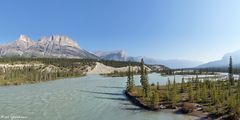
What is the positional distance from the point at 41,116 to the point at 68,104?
772 inches

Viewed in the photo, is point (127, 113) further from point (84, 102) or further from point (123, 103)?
point (84, 102)

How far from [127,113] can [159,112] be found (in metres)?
7.37

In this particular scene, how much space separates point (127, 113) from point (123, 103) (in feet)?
54.4

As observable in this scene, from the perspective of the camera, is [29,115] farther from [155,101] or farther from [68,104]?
[155,101]

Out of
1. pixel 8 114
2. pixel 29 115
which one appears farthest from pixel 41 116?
pixel 8 114

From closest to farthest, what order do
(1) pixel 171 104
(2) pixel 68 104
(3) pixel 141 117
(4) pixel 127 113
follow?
(3) pixel 141 117 < (4) pixel 127 113 < (1) pixel 171 104 < (2) pixel 68 104

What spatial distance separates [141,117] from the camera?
215 feet

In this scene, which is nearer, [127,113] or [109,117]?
[109,117]

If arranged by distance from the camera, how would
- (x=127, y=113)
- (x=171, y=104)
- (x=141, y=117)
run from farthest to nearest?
(x=171, y=104), (x=127, y=113), (x=141, y=117)

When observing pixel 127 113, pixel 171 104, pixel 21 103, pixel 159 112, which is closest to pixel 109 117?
pixel 127 113

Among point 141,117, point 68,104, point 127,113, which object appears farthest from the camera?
point 68,104

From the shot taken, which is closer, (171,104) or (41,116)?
(41,116)

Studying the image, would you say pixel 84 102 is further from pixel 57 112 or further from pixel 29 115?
pixel 29 115

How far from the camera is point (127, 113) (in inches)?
2788
